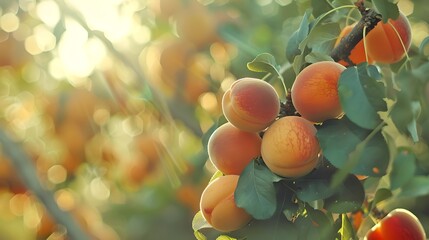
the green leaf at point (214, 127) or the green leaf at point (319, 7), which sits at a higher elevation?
the green leaf at point (319, 7)

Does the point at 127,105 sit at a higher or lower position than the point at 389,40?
lower

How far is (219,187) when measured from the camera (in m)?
0.88

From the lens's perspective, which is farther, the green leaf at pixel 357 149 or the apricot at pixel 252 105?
the apricot at pixel 252 105

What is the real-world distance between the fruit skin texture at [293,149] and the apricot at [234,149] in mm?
39

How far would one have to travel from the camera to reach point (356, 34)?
897 mm

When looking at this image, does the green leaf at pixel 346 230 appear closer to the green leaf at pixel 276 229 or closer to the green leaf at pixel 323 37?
the green leaf at pixel 276 229

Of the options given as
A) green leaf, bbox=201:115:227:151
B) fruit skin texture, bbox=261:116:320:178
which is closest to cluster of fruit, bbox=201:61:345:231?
fruit skin texture, bbox=261:116:320:178

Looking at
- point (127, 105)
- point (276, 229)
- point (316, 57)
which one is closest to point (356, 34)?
point (316, 57)

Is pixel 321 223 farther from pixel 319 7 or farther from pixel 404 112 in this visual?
pixel 319 7

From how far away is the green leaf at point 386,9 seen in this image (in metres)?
0.81

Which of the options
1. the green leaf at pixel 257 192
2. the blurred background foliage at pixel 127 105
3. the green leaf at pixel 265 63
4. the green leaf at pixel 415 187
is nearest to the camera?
the green leaf at pixel 415 187

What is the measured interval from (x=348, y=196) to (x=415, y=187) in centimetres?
13

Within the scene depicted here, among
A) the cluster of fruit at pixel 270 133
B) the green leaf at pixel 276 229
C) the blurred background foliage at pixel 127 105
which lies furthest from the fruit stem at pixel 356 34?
the blurred background foliage at pixel 127 105

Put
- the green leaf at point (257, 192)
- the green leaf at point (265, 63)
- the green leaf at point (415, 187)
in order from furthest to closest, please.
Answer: the green leaf at point (265, 63) → the green leaf at point (257, 192) → the green leaf at point (415, 187)
